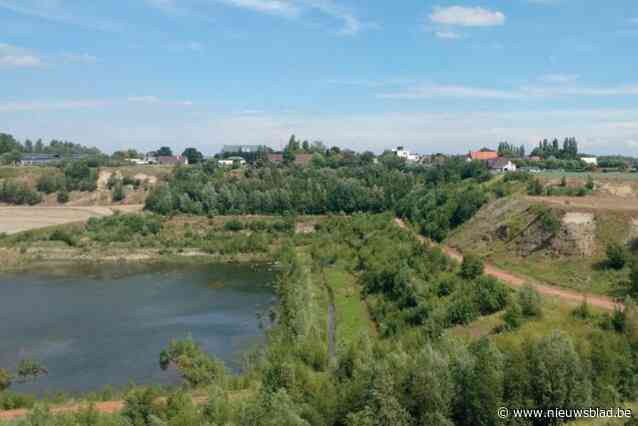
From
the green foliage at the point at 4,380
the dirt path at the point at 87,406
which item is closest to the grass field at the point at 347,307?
the dirt path at the point at 87,406

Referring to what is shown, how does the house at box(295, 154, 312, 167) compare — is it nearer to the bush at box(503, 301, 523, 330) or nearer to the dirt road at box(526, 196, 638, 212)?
the dirt road at box(526, 196, 638, 212)

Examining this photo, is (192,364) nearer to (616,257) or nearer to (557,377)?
(557,377)

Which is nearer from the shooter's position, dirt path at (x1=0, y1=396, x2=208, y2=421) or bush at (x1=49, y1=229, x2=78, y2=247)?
dirt path at (x1=0, y1=396, x2=208, y2=421)

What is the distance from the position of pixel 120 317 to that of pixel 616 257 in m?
32.3

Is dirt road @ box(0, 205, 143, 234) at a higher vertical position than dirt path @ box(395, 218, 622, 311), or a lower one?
lower

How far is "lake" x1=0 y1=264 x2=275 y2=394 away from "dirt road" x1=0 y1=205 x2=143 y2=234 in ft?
59.4

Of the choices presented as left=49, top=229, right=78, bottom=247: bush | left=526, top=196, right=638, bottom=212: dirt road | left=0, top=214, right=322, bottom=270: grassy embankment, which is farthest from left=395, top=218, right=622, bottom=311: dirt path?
left=49, top=229, right=78, bottom=247: bush


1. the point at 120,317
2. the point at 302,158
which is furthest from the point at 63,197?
the point at 120,317

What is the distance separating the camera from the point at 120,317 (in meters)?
38.4

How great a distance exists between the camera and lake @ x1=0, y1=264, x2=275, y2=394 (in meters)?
29.0

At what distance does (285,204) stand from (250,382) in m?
56.4

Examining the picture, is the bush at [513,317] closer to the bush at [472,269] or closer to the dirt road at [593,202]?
the bush at [472,269]

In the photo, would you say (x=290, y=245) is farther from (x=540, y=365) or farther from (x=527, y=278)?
(x=540, y=365)

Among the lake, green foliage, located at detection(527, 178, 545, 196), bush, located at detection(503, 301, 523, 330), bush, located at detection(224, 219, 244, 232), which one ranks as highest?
green foliage, located at detection(527, 178, 545, 196)
